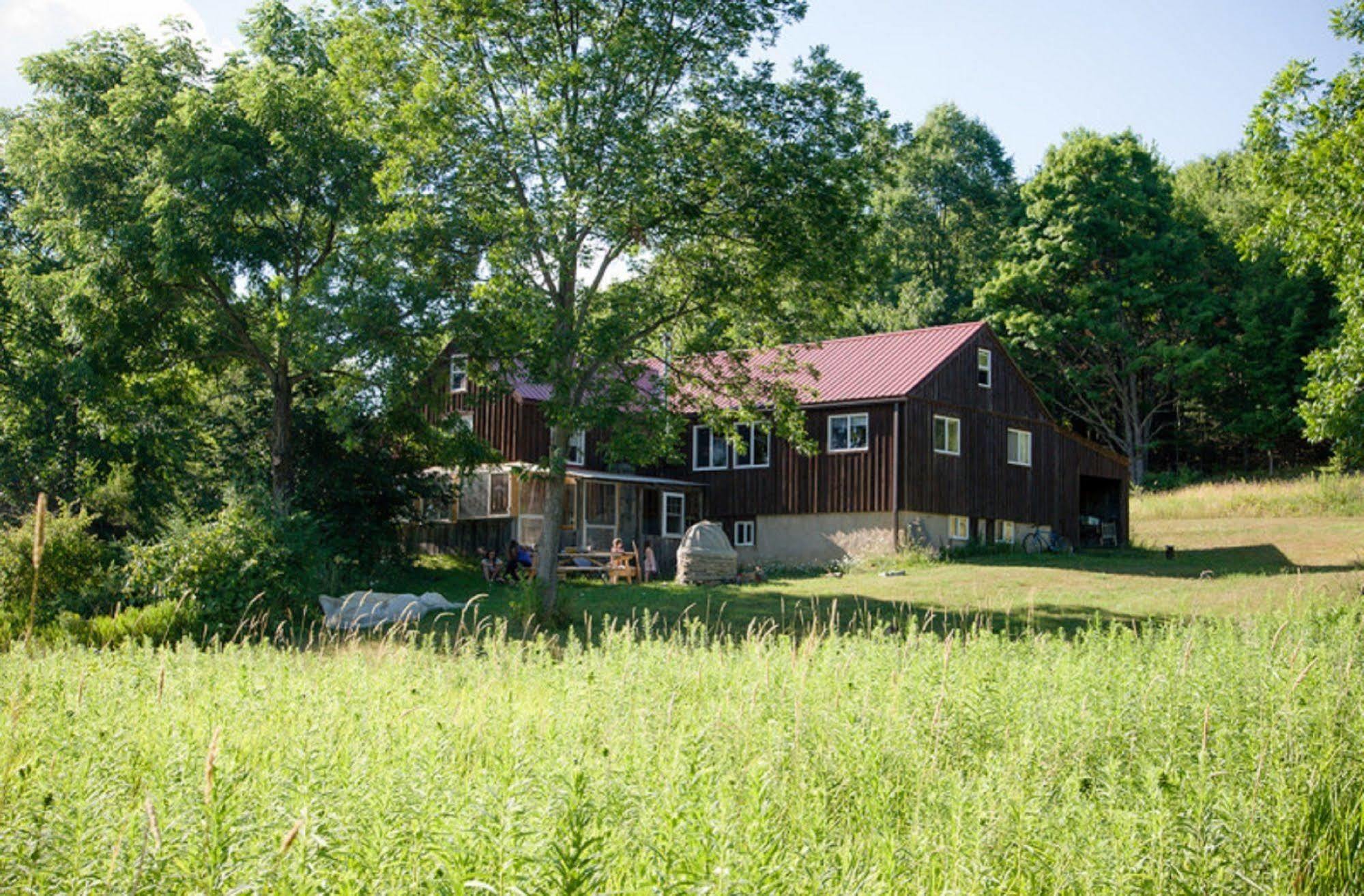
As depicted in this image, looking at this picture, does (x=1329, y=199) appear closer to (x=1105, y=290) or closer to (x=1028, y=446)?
(x=1028, y=446)

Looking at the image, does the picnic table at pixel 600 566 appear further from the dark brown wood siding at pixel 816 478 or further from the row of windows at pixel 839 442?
the dark brown wood siding at pixel 816 478

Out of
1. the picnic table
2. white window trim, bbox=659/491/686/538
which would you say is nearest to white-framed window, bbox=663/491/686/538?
white window trim, bbox=659/491/686/538

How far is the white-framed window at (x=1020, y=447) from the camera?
42094 mm

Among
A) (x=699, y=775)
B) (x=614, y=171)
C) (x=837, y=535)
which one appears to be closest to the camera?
(x=699, y=775)

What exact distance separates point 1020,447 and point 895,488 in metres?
6.60

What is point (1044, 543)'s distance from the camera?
41312 mm

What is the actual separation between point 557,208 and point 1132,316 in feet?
122

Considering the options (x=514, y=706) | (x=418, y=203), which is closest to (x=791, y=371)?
(x=418, y=203)

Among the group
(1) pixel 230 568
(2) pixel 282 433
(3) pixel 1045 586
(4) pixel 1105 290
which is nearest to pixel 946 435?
(3) pixel 1045 586

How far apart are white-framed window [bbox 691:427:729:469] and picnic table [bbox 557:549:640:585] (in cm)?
521

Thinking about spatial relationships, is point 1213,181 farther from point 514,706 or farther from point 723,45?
point 514,706

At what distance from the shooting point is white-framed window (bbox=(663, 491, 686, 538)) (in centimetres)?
4138

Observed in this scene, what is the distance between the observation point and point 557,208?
2645cm

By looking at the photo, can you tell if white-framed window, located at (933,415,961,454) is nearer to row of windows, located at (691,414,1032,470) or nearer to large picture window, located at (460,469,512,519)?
row of windows, located at (691,414,1032,470)
